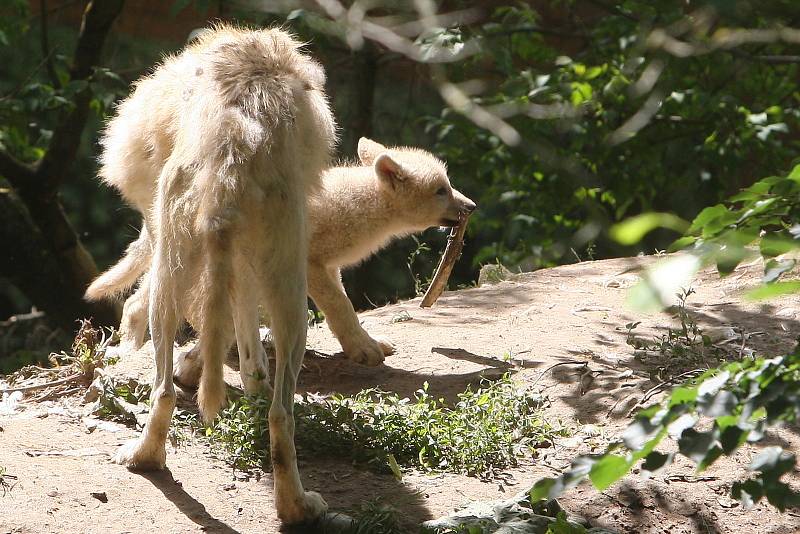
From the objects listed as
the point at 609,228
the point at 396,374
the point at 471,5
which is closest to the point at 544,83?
the point at 471,5

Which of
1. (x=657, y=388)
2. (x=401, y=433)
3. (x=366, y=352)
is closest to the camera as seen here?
(x=401, y=433)

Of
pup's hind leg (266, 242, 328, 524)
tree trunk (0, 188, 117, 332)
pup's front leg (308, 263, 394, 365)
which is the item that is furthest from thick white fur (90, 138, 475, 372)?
tree trunk (0, 188, 117, 332)

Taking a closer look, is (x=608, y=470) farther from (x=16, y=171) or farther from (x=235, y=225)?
(x=16, y=171)

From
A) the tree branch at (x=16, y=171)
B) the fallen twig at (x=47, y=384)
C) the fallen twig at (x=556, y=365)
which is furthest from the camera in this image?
the tree branch at (x=16, y=171)

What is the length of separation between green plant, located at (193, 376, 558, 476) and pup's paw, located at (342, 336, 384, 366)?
84 centimetres

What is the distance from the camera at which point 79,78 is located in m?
9.09

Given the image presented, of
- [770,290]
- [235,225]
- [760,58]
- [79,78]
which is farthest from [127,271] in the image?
[770,290]

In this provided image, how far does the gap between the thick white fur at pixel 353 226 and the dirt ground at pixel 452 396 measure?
0.24 m

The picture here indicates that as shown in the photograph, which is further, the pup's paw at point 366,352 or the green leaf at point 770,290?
the pup's paw at point 366,352

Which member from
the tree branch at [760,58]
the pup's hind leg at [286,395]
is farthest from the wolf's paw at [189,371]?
the tree branch at [760,58]

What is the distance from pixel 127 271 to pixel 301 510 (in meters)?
3.09

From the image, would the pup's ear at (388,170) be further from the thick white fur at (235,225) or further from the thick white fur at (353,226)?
the thick white fur at (235,225)

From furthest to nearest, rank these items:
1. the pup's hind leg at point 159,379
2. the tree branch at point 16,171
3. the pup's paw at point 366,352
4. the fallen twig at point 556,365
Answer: the tree branch at point 16,171, the pup's paw at point 366,352, the fallen twig at point 556,365, the pup's hind leg at point 159,379

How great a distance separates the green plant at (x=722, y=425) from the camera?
2174 mm
